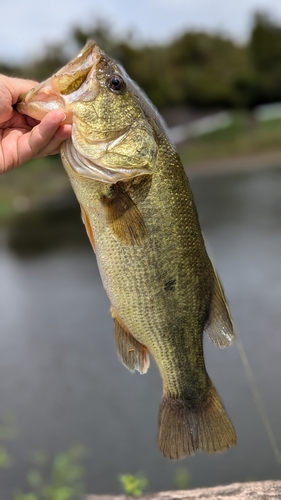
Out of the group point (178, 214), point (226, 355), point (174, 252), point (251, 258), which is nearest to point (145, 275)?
point (174, 252)

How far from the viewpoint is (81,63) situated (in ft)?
6.65

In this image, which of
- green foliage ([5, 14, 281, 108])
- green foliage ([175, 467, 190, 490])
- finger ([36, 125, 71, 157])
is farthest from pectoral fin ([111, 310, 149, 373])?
green foliage ([5, 14, 281, 108])

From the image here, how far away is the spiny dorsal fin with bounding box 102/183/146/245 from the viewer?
2.03m

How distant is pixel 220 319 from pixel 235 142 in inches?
1077

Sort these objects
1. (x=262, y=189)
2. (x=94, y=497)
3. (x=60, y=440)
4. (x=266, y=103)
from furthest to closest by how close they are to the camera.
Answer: (x=266, y=103) < (x=262, y=189) < (x=60, y=440) < (x=94, y=497)

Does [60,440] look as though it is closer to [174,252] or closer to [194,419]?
[194,419]

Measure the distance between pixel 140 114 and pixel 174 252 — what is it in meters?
0.62

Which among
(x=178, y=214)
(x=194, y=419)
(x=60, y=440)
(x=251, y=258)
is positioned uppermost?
(x=251, y=258)

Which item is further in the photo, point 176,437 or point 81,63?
point 176,437

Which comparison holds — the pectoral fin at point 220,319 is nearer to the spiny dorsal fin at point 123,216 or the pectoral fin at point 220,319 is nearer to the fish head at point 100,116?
the spiny dorsal fin at point 123,216

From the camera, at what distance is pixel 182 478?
3.93 metres

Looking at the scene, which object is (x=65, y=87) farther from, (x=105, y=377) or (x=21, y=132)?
(x=105, y=377)

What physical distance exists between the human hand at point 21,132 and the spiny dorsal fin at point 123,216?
0.35 m

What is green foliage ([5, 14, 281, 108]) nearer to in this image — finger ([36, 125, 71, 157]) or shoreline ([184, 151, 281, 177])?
shoreline ([184, 151, 281, 177])
